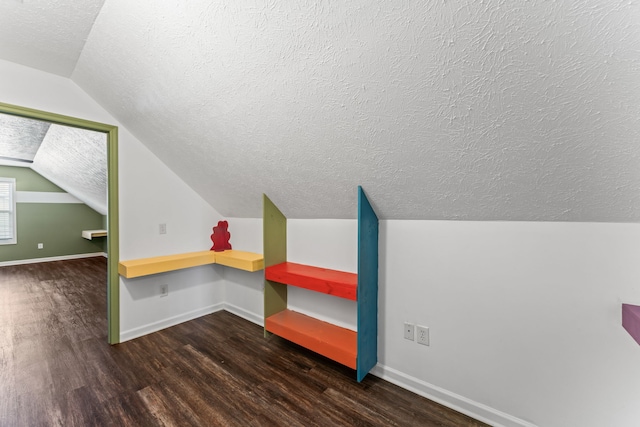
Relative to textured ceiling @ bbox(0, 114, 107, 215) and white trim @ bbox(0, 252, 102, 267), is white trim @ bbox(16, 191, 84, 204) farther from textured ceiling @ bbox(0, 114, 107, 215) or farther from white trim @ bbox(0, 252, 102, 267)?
white trim @ bbox(0, 252, 102, 267)

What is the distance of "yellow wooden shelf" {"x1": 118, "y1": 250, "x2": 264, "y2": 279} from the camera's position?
2.32m

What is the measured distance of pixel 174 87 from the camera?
1.68 meters

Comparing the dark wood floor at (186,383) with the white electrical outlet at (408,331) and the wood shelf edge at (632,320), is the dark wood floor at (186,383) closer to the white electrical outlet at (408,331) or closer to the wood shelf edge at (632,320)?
the white electrical outlet at (408,331)

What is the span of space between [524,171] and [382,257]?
97cm

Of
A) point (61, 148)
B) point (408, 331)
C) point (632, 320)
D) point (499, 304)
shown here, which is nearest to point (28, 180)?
point (61, 148)

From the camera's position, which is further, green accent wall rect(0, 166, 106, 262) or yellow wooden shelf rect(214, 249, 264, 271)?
green accent wall rect(0, 166, 106, 262)

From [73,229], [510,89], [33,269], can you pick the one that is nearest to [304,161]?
[510,89]

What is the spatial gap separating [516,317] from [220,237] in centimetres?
266

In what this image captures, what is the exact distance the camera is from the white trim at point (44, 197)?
231 inches

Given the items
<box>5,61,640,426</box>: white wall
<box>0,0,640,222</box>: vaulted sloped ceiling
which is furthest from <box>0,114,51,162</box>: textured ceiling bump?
<box>0,0,640,222</box>: vaulted sloped ceiling

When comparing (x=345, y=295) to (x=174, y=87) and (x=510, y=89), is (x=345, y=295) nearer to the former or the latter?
(x=510, y=89)

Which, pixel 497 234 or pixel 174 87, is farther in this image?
pixel 174 87

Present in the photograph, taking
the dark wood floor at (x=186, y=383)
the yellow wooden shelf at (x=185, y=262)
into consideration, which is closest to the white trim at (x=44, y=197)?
the dark wood floor at (x=186, y=383)

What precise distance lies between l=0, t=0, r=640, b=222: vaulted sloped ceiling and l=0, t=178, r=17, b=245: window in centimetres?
623
